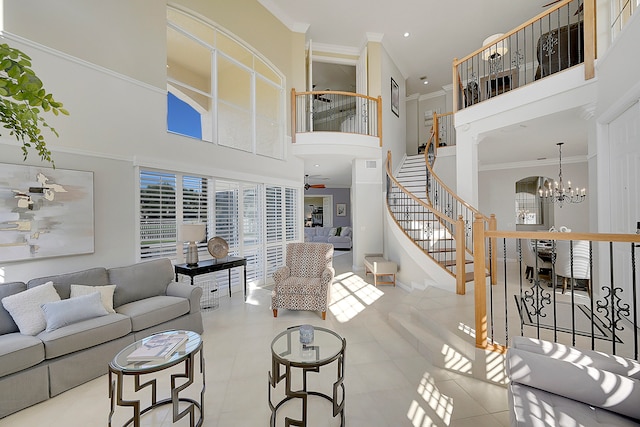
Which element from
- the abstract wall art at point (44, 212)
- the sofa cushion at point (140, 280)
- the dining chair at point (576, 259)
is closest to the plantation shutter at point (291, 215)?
the sofa cushion at point (140, 280)

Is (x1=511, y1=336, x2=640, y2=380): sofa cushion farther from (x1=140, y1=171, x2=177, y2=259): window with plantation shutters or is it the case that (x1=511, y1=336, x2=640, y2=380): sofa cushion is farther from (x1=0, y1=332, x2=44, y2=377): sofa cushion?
(x1=140, y1=171, x2=177, y2=259): window with plantation shutters

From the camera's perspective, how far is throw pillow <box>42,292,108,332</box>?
2449mm

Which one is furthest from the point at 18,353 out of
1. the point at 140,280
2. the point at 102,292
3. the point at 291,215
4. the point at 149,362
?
the point at 291,215

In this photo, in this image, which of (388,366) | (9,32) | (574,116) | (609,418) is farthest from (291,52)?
(609,418)

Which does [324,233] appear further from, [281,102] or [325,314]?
[325,314]

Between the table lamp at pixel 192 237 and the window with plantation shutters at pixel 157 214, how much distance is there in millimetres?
311

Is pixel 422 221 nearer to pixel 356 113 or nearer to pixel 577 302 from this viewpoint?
pixel 577 302

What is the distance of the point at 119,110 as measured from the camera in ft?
11.7

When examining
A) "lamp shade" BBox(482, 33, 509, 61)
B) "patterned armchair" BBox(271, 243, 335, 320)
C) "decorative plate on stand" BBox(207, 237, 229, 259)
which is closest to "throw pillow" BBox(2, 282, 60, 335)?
"decorative plate on stand" BBox(207, 237, 229, 259)

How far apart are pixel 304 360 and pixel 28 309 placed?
248 centimetres

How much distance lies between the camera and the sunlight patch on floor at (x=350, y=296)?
4166 millimetres

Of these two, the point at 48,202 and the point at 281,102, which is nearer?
the point at 48,202

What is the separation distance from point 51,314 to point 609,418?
4013 millimetres

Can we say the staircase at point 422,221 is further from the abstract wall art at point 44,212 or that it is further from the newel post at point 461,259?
the abstract wall art at point 44,212
